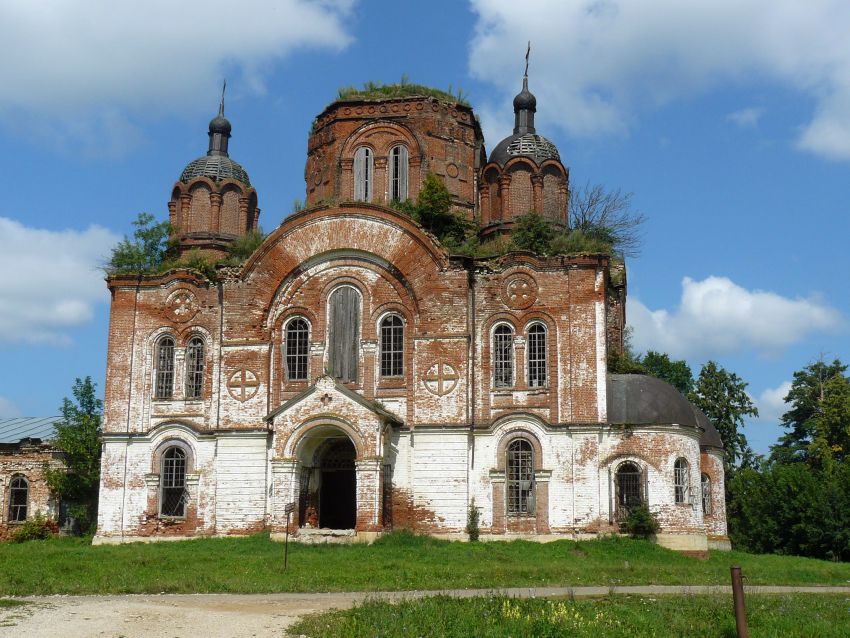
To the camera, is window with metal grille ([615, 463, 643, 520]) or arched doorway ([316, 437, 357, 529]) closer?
window with metal grille ([615, 463, 643, 520])

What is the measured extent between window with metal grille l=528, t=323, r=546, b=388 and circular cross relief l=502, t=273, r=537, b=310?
717 millimetres

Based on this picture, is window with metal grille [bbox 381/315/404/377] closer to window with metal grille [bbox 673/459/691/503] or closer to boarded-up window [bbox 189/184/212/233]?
window with metal grille [bbox 673/459/691/503]

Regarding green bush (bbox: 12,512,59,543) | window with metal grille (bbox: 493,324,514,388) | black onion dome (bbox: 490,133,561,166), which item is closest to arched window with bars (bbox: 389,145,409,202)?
black onion dome (bbox: 490,133,561,166)

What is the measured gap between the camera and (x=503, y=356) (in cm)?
2758

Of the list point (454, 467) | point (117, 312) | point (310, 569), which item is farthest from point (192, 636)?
point (117, 312)

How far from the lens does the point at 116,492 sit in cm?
2823

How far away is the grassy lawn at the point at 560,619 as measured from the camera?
40.4ft

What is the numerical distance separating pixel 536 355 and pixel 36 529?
16570 millimetres

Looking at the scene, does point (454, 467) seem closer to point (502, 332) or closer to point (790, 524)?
point (502, 332)

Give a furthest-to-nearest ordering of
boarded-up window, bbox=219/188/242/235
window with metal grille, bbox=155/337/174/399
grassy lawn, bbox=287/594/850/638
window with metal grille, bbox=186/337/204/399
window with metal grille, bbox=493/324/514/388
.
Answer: boarded-up window, bbox=219/188/242/235
window with metal grille, bbox=155/337/174/399
window with metal grille, bbox=186/337/204/399
window with metal grille, bbox=493/324/514/388
grassy lawn, bbox=287/594/850/638

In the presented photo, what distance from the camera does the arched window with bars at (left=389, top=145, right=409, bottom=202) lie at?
32406mm

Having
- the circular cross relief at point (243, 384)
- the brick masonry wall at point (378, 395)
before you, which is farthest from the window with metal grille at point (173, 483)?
the circular cross relief at point (243, 384)

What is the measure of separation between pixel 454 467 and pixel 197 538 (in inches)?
287

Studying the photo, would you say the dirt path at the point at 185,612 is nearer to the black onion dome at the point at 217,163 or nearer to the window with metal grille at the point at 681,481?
the window with metal grille at the point at 681,481
